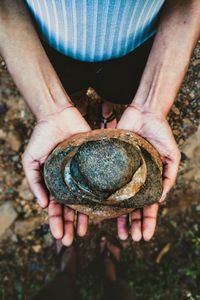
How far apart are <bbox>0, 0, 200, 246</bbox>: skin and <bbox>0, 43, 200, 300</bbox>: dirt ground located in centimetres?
99

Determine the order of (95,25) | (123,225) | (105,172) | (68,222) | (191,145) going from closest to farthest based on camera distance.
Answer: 1. (105,172)
2. (95,25)
3. (68,222)
4. (123,225)
5. (191,145)

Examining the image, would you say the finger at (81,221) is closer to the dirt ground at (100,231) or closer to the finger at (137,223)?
the finger at (137,223)

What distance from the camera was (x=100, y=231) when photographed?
3.01 metres

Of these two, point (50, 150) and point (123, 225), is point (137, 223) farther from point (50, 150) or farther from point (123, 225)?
point (50, 150)

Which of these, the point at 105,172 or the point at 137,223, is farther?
the point at 137,223

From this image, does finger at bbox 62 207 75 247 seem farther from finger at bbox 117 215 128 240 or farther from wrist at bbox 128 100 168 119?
wrist at bbox 128 100 168 119

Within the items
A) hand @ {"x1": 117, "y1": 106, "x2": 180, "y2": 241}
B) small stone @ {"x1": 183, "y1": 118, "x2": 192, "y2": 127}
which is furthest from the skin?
small stone @ {"x1": 183, "y1": 118, "x2": 192, "y2": 127}

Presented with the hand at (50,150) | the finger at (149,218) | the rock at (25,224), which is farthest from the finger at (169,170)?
the rock at (25,224)

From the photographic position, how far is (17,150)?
3.01 meters

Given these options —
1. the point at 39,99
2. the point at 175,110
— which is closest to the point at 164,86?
the point at 39,99

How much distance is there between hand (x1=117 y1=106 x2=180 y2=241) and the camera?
1929 millimetres

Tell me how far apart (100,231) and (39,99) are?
144cm

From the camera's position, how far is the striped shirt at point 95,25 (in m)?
1.55

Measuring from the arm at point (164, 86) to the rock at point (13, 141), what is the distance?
1231 millimetres
